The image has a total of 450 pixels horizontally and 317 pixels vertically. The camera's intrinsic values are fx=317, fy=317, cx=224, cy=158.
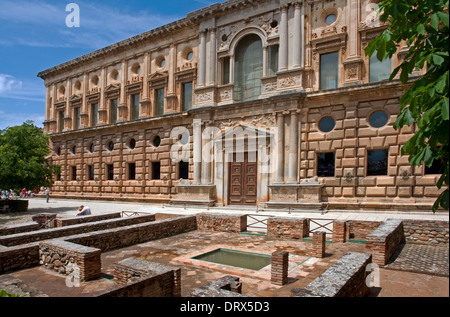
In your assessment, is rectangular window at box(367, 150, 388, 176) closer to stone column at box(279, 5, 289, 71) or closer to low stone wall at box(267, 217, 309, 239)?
low stone wall at box(267, 217, 309, 239)

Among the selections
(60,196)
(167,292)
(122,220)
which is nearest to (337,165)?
(122,220)

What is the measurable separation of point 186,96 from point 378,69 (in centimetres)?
1332

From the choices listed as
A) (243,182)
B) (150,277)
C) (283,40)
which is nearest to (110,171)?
(243,182)

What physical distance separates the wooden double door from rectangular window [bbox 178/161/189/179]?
3.86 m

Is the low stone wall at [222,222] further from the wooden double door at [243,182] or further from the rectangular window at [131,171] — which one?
the rectangular window at [131,171]

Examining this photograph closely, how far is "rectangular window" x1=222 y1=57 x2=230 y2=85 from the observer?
2225 centimetres

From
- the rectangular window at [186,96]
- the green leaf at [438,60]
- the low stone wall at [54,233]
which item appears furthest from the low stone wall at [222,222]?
the rectangular window at [186,96]

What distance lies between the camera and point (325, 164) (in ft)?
58.8

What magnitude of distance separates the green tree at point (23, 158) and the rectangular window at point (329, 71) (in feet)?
64.7

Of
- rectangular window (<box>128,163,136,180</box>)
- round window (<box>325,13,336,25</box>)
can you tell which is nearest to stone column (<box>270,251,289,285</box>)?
round window (<box>325,13,336,25</box>)

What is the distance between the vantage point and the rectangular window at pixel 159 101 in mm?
25484

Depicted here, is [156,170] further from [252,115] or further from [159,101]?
[252,115]
